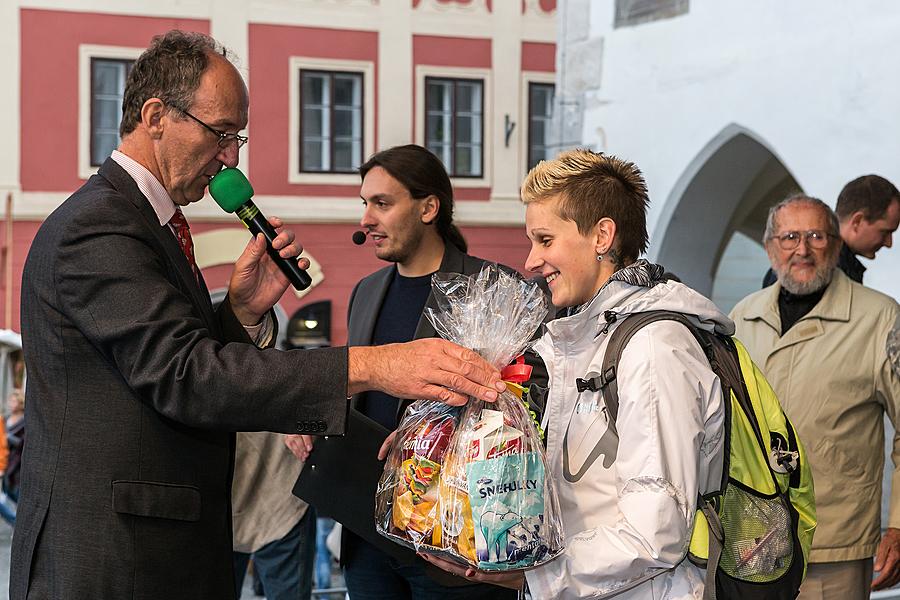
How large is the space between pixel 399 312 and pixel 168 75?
115 centimetres

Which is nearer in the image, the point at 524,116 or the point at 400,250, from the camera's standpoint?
the point at 400,250

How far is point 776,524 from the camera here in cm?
175

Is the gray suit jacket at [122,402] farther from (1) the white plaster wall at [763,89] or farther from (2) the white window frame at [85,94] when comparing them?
(2) the white window frame at [85,94]

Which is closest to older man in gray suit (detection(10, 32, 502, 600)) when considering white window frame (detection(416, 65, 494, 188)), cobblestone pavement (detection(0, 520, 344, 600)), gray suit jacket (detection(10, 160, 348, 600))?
gray suit jacket (detection(10, 160, 348, 600))

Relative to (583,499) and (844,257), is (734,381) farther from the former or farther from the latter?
(844,257)

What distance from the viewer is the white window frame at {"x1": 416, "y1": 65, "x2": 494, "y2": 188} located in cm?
1241

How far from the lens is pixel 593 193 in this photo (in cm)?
182

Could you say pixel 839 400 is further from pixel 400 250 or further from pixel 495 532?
pixel 495 532

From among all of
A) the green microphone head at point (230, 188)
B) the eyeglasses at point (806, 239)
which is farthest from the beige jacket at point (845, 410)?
the green microphone head at point (230, 188)

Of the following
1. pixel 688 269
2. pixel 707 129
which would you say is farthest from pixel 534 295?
pixel 688 269

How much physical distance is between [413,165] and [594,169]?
1.17m

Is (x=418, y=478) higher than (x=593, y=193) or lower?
lower

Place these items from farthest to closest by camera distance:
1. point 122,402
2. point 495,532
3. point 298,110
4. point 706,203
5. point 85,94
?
1. point 298,110
2. point 85,94
3. point 706,203
4. point 122,402
5. point 495,532

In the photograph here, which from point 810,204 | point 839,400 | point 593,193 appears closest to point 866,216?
point 810,204
